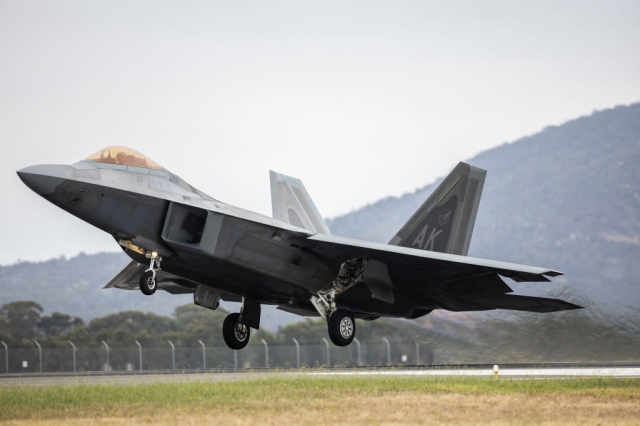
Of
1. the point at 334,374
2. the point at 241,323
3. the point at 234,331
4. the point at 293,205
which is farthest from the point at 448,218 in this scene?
the point at 234,331

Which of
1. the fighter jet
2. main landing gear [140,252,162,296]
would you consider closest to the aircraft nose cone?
the fighter jet

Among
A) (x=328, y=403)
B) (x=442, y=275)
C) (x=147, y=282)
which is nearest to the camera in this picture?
(x=328, y=403)

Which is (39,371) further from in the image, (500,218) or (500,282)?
(500,218)

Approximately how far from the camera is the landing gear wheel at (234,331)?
53.9 feet

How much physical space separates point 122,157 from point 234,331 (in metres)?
4.60

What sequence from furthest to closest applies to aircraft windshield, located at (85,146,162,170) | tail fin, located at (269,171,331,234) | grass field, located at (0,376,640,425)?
1. tail fin, located at (269,171,331,234)
2. aircraft windshield, located at (85,146,162,170)
3. grass field, located at (0,376,640,425)

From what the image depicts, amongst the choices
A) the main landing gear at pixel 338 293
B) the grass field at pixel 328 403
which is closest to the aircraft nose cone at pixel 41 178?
the grass field at pixel 328 403

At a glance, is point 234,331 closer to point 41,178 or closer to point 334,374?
point 334,374

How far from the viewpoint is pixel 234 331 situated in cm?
1648

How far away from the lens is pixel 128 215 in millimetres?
13422

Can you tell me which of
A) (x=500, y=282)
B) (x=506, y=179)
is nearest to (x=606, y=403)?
(x=500, y=282)

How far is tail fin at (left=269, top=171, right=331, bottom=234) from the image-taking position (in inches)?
729

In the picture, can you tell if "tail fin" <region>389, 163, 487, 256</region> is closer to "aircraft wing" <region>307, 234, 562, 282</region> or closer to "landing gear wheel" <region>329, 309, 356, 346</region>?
"aircraft wing" <region>307, 234, 562, 282</region>

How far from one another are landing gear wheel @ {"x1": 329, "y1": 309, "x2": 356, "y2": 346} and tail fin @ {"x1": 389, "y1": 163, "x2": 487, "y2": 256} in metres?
2.14
